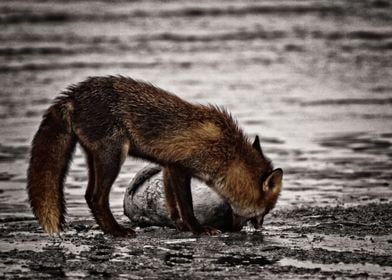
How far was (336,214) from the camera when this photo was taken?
34.5 ft

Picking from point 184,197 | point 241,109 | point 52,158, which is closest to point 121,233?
point 184,197

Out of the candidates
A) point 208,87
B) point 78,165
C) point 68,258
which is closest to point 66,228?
point 68,258

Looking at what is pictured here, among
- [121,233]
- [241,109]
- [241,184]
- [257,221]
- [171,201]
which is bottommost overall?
[121,233]

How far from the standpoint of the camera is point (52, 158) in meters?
9.72

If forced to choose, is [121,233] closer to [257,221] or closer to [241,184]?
[241,184]

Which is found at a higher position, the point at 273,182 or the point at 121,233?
the point at 273,182

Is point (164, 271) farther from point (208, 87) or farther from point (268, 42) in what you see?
point (268, 42)

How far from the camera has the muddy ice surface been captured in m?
8.58

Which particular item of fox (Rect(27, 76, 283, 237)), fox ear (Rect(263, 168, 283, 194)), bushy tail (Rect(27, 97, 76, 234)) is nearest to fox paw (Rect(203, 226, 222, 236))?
fox (Rect(27, 76, 283, 237))

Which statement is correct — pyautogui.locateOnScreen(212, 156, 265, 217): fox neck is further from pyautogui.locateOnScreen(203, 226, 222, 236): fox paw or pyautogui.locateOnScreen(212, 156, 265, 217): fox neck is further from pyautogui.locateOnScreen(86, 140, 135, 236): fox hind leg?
pyautogui.locateOnScreen(86, 140, 135, 236): fox hind leg

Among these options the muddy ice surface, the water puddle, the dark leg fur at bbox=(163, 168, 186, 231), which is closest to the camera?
the water puddle

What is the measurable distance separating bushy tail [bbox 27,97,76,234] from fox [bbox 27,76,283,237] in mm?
10

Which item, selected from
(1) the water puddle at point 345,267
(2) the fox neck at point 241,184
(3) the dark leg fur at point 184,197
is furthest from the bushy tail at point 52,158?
(1) the water puddle at point 345,267

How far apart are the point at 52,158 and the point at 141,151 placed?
3.02ft
